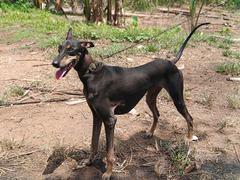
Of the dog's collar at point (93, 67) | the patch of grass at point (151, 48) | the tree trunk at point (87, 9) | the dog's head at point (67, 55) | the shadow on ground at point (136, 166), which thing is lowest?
the shadow on ground at point (136, 166)

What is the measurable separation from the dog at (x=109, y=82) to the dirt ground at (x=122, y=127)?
1.82 feet

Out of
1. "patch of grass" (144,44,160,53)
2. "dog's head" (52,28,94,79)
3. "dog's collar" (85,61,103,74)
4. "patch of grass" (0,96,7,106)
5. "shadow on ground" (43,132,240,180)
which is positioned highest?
"dog's head" (52,28,94,79)

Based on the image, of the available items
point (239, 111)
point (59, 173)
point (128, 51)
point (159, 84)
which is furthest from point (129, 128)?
point (128, 51)

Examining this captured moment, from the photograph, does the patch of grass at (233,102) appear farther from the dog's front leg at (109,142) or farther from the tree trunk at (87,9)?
the tree trunk at (87,9)

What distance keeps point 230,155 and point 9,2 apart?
34.4ft

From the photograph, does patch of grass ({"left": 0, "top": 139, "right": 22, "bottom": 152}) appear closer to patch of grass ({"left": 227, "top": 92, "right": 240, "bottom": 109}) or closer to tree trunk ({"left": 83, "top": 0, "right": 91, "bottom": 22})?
patch of grass ({"left": 227, "top": 92, "right": 240, "bottom": 109})

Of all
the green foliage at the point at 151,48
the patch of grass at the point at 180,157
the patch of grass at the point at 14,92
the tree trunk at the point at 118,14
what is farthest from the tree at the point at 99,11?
the patch of grass at the point at 180,157

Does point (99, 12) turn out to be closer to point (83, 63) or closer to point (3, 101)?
point (3, 101)

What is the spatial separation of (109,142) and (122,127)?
1.14 meters

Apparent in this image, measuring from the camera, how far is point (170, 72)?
4.55 m

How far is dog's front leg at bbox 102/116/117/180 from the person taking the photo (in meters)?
3.99

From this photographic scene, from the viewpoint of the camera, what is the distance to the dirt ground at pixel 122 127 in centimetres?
446

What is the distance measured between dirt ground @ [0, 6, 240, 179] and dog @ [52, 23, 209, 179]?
55cm

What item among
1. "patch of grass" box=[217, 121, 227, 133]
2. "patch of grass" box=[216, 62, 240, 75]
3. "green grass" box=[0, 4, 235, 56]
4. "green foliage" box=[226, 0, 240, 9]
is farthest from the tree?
"green foliage" box=[226, 0, 240, 9]
